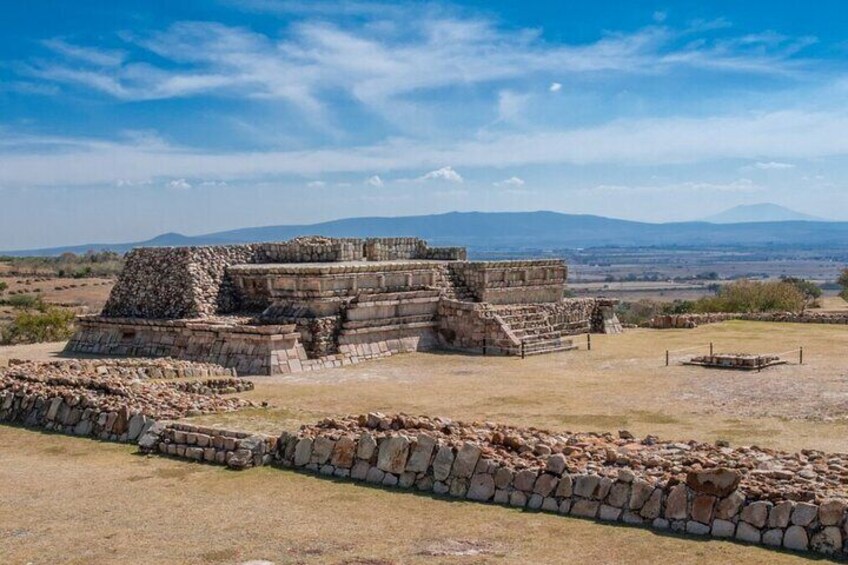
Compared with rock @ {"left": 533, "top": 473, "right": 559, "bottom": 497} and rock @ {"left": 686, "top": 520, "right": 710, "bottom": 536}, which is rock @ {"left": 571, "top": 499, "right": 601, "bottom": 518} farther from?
rock @ {"left": 686, "top": 520, "right": 710, "bottom": 536}

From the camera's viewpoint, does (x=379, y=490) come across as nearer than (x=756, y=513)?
No

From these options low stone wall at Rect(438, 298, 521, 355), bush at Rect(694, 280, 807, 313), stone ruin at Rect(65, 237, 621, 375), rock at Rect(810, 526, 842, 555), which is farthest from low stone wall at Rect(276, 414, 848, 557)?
bush at Rect(694, 280, 807, 313)

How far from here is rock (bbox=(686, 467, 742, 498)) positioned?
936 centimetres

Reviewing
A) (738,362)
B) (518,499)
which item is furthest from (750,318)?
(518,499)

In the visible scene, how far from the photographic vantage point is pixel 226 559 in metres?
9.02

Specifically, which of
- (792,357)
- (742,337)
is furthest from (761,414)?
(742,337)

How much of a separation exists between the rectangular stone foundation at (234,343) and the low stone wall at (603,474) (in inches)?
378

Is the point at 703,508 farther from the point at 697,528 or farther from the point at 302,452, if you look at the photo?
the point at 302,452

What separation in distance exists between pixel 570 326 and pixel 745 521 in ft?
76.3

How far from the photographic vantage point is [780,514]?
29.7 feet

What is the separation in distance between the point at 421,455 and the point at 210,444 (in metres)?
3.37

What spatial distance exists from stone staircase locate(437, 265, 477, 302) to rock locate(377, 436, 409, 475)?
17.6m

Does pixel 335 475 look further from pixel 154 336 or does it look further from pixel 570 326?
pixel 570 326

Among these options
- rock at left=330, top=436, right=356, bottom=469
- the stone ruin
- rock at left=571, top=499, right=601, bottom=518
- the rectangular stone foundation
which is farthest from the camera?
the stone ruin
